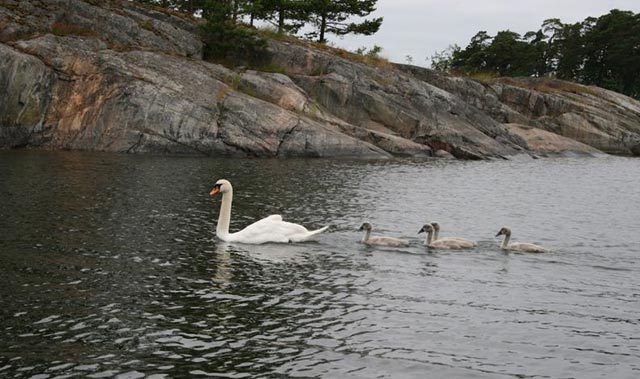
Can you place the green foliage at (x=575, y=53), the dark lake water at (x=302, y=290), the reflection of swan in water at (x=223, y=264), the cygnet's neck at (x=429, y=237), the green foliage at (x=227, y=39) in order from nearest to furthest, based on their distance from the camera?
the dark lake water at (x=302, y=290) → the reflection of swan in water at (x=223, y=264) → the cygnet's neck at (x=429, y=237) → the green foliage at (x=227, y=39) → the green foliage at (x=575, y=53)

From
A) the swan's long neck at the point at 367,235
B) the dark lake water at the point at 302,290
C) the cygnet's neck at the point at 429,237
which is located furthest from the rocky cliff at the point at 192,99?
the cygnet's neck at the point at 429,237

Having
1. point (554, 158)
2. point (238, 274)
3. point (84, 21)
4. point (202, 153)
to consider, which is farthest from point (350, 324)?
point (554, 158)

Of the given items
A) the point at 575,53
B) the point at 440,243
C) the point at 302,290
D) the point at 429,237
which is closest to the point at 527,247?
the point at 440,243

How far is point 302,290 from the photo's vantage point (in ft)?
56.5

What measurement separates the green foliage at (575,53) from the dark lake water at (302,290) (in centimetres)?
9041

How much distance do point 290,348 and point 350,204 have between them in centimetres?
1995

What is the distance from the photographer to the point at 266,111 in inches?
2251

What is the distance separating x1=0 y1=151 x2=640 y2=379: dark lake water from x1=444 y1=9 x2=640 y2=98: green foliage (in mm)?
90412

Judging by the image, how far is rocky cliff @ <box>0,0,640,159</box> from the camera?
2101 inches

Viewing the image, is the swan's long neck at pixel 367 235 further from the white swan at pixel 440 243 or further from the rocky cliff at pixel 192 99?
the rocky cliff at pixel 192 99

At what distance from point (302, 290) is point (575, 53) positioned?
401 ft

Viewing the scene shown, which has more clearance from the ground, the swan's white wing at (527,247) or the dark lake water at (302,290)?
the swan's white wing at (527,247)

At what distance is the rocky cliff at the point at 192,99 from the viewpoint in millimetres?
53375

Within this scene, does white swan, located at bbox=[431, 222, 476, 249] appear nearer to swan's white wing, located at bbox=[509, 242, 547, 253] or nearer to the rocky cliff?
swan's white wing, located at bbox=[509, 242, 547, 253]
